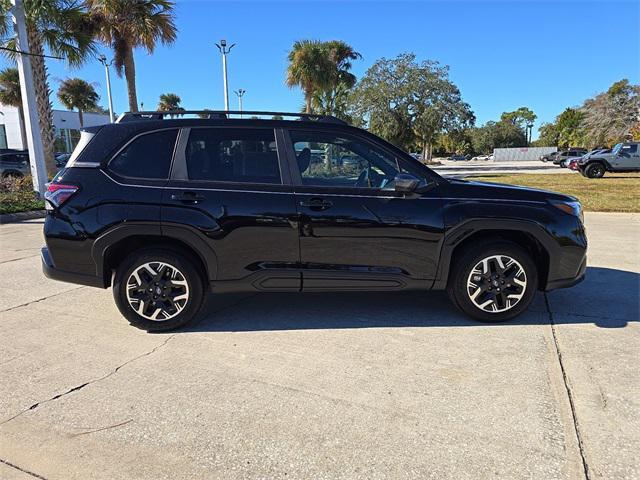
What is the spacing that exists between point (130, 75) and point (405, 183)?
17.6 meters

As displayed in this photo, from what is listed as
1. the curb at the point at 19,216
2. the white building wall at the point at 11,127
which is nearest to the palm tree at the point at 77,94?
the white building wall at the point at 11,127

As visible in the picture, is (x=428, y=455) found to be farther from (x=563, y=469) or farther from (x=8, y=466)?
(x=8, y=466)

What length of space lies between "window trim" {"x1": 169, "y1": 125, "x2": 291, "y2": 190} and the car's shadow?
4.35 ft

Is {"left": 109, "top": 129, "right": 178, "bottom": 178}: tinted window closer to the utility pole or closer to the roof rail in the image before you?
the roof rail

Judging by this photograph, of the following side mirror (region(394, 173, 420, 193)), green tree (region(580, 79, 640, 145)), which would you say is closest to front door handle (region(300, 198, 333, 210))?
side mirror (region(394, 173, 420, 193))

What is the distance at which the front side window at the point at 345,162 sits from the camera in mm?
4039

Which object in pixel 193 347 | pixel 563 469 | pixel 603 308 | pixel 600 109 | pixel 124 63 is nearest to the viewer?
pixel 563 469

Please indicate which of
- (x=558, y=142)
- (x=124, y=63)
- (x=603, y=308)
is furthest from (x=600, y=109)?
(x=603, y=308)

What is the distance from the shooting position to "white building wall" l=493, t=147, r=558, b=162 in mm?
75938

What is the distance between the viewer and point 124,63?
1827cm

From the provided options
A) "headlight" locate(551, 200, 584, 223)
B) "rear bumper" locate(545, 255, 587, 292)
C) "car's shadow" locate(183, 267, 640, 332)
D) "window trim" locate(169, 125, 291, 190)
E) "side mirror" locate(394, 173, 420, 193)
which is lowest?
"car's shadow" locate(183, 267, 640, 332)

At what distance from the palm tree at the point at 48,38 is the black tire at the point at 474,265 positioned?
1435 cm

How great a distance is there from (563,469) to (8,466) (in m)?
2.87

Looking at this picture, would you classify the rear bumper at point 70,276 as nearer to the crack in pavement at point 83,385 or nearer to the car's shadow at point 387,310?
the crack in pavement at point 83,385
